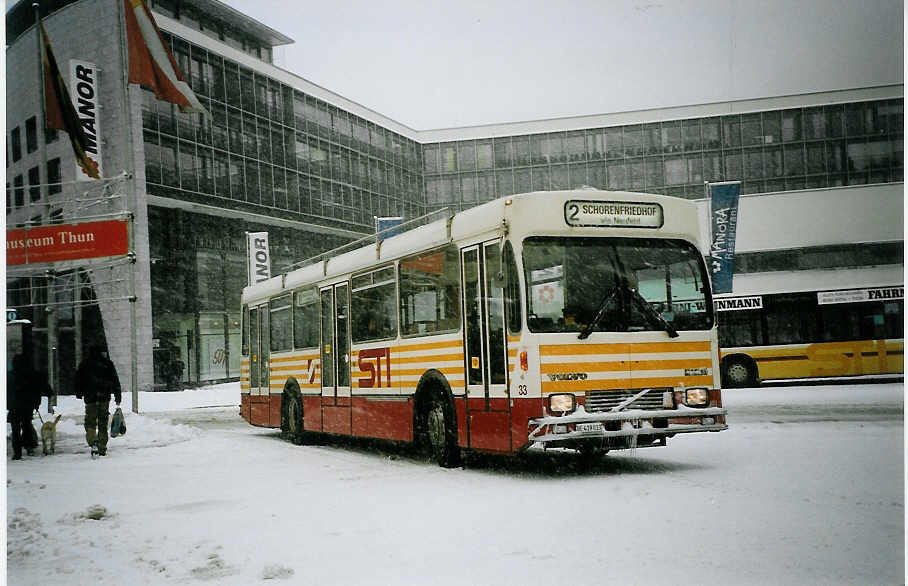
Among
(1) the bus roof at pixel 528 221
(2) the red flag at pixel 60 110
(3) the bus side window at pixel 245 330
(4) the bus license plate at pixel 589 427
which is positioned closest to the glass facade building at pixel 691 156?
(1) the bus roof at pixel 528 221

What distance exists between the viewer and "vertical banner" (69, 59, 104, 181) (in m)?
8.02

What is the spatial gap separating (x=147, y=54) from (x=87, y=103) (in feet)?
2.28

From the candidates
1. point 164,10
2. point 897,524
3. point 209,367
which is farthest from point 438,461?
point 164,10

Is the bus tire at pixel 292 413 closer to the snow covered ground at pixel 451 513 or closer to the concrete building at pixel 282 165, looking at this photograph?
the snow covered ground at pixel 451 513

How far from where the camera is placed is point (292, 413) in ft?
42.3

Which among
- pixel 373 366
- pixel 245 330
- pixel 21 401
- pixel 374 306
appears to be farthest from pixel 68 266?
pixel 373 366

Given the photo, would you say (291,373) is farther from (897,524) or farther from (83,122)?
(897,524)

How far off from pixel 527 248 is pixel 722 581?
11.9ft

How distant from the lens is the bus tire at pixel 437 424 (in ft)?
30.2

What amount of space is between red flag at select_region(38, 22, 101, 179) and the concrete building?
0.27ft

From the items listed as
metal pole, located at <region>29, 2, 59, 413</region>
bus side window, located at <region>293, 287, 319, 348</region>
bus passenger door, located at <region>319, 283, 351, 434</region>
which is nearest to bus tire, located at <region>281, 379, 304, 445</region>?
bus side window, located at <region>293, 287, 319, 348</region>

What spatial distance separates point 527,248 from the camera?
324 inches

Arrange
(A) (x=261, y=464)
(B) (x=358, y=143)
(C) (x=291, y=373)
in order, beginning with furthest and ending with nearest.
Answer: (C) (x=291, y=373) < (A) (x=261, y=464) < (B) (x=358, y=143)

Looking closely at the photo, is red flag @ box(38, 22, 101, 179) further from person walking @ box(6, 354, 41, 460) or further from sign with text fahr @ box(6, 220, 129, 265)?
person walking @ box(6, 354, 41, 460)
